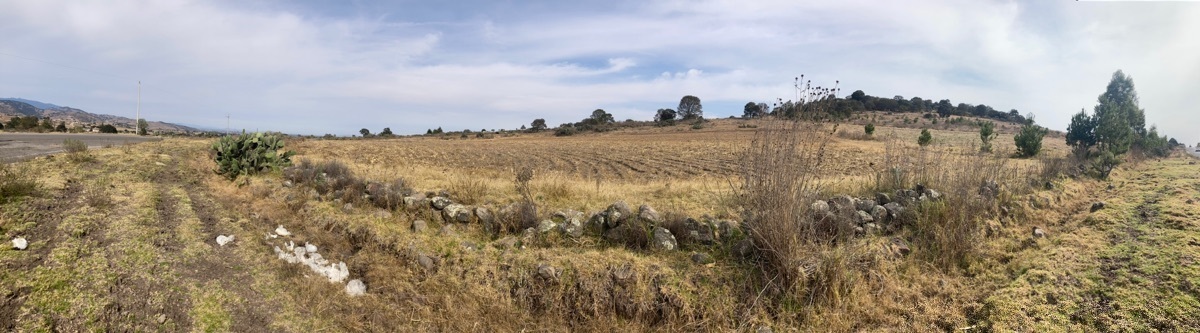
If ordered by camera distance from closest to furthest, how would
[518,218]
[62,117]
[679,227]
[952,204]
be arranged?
[679,227], [952,204], [518,218], [62,117]

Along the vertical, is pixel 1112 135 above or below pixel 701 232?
above

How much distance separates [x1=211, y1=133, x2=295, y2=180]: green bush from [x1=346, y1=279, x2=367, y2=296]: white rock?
23.1ft

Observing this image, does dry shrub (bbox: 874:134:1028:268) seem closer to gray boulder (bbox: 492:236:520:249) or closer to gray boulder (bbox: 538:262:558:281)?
gray boulder (bbox: 538:262:558:281)

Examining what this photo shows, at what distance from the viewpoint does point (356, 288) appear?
4797 mm

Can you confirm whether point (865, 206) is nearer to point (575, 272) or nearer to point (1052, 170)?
point (575, 272)

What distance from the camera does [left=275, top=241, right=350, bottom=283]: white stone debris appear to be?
16.6 ft

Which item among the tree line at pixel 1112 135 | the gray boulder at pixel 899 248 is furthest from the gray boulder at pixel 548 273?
the tree line at pixel 1112 135

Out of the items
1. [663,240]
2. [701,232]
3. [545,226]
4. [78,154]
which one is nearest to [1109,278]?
[701,232]

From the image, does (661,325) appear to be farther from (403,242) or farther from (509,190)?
(509,190)

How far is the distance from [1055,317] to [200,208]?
32.5ft

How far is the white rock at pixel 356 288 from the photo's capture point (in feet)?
15.5

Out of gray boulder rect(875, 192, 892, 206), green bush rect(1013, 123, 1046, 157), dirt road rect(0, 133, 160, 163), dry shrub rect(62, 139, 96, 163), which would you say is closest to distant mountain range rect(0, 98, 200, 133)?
dirt road rect(0, 133, 160, 163)

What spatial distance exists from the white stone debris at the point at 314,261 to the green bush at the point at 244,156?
18.3ft

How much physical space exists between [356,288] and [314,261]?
97 centimetres
